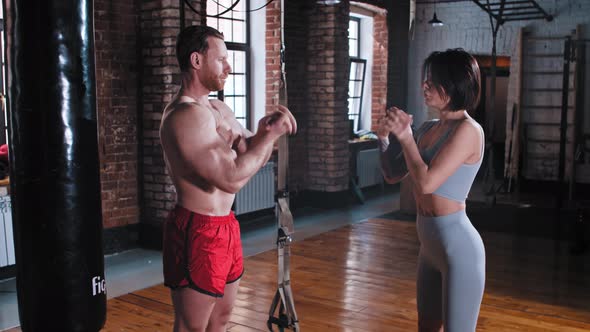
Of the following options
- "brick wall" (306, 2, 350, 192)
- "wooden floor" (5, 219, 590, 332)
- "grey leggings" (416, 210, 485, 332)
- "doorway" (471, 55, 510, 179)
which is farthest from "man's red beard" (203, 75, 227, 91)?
"doorway" (471, 55, 510, 179)

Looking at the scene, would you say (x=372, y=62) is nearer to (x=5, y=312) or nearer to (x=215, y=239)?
(x=5, y=312)

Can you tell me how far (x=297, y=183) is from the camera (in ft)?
25.4

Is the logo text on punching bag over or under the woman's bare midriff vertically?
under

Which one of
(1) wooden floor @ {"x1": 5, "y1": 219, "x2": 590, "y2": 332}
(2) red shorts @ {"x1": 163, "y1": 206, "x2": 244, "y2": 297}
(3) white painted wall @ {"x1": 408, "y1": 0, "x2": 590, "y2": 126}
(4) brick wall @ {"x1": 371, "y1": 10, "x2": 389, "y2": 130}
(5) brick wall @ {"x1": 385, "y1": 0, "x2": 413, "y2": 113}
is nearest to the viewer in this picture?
(2) red shorts @ {"x1": 163, "y1": 206, "x2": 244, "y2": 297}

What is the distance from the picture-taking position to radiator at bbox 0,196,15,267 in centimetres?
454

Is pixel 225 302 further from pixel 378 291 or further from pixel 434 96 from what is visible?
pixel 378 291

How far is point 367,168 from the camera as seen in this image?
884cm

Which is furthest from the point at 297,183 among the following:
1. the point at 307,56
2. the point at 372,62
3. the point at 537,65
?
the point at 537,65

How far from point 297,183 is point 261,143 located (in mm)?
5558

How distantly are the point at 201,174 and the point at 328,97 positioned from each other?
5.59 meters

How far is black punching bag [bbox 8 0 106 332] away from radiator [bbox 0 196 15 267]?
2187 mm

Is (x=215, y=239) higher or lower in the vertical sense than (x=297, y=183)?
higher

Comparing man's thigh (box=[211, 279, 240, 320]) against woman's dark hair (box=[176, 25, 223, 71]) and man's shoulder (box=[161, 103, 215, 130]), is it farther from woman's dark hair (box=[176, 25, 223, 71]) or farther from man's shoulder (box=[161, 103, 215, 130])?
woman's dark hair (box=[176, 25, 223, 71])

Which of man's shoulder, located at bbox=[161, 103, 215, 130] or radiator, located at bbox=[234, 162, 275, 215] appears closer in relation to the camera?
man's shoulder, located at bbox=[161, 103, 215, 130]
